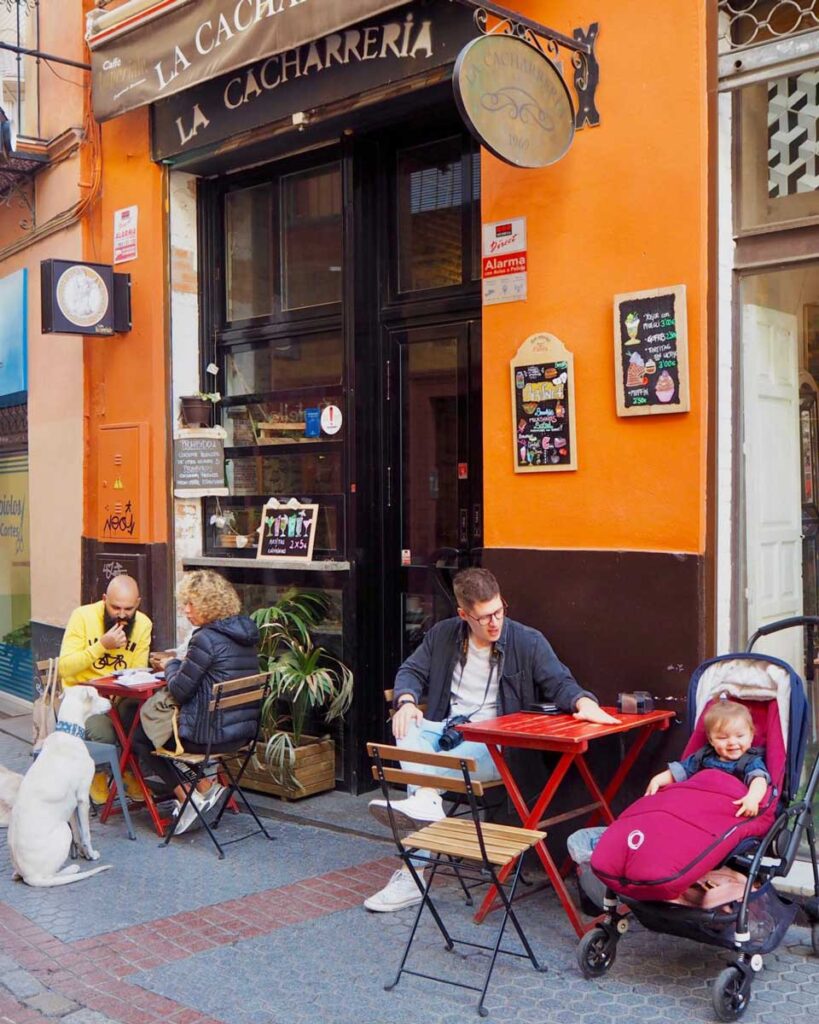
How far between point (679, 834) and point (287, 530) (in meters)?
4.13

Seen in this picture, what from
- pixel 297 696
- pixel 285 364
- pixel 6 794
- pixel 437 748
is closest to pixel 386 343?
pixel 285 364

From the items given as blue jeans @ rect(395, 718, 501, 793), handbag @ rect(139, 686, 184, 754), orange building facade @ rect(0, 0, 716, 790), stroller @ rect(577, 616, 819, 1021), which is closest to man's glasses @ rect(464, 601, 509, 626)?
orange building facade @ rect(0, 0, 716, 790)

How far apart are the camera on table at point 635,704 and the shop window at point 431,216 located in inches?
114

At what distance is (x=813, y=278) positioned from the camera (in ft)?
16.8

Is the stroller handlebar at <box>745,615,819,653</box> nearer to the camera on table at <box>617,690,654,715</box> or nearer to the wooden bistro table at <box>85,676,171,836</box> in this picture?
the camera on table at <box>617,690,654,715</box>

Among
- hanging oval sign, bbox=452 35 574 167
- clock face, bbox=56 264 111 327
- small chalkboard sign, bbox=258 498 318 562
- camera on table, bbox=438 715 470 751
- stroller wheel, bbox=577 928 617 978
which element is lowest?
stroller wheel, bbox=577 928 617 978

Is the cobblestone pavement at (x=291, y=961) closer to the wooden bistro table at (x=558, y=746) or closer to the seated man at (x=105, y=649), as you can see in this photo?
the wooden bistro table at (x=558, y=746)

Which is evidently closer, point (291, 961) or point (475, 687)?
point (291, 961)

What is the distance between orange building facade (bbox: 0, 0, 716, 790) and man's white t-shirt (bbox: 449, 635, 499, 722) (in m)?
0.37

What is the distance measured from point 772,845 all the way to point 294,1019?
6.07 ft

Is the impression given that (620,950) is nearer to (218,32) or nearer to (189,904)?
(189,904)

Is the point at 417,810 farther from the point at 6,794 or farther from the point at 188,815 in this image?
the point at 6,794

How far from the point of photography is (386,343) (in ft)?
23.6

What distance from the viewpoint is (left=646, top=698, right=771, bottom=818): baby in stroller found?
4.18m
